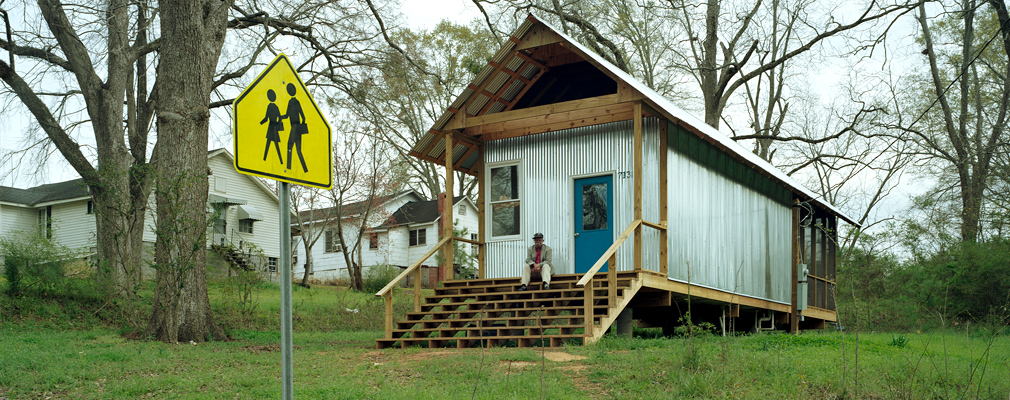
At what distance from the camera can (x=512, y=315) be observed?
13.0 metres

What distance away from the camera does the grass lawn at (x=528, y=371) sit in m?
7.20

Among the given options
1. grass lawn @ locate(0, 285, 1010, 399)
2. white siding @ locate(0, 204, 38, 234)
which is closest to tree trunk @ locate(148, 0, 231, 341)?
grass lawn @ locate(0, 285, 1010, 399)

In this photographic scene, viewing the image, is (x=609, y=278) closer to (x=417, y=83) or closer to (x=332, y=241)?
(x=417, y=83)

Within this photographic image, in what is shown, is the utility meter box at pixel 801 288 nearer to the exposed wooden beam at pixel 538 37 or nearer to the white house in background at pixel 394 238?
the exposed wooden beam at pixel 538 37

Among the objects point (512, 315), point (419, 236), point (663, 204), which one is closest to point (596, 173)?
point (663, 204)

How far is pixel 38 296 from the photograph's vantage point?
58.0 ft

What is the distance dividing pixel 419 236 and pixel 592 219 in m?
29.0

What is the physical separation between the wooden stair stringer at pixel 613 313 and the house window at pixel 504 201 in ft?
11.1

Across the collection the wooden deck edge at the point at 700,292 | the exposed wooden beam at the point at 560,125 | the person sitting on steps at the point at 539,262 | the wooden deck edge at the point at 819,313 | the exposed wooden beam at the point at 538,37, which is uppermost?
the exposed wooden beam at the point at 538,37

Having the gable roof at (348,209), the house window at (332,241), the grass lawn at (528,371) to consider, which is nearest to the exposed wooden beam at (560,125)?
the grass lawn at (528,371)

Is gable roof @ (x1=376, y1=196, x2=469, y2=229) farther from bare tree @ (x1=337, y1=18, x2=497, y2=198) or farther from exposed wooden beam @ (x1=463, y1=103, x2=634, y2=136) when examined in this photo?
exposed wooden beam @ (x1=463, y1=103, x2=634, y2=136)

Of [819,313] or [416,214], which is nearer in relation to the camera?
[819,313]

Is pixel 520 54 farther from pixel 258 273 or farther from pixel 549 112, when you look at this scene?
pixel 258 273

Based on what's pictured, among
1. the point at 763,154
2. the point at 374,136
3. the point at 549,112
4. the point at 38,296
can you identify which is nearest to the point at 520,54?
the point at 549,112
